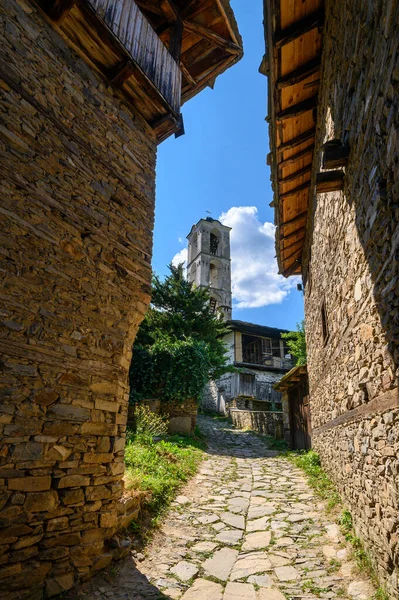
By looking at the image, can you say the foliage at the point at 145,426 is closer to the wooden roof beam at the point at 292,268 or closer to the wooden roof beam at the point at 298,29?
the wooden roof beam at the point at 292,268

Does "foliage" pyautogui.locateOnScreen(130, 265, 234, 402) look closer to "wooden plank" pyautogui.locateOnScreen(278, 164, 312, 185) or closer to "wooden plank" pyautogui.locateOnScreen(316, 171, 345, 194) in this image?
"wooden plank" pyautogui.locateOnScreen(278, 164, 312, 185)

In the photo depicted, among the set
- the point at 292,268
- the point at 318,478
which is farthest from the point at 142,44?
the point at 318,478

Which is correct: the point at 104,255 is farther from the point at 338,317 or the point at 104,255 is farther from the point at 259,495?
the point at 259,495

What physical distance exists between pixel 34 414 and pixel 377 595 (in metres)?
3.43

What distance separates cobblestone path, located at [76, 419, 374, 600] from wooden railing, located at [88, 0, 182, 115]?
6566mm

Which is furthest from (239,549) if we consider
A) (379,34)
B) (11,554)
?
(379,34)

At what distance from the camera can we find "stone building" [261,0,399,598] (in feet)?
8.61

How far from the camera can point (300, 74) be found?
17.0 ft

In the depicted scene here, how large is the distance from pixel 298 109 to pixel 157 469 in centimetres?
686

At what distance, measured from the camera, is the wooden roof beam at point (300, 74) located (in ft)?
16.9

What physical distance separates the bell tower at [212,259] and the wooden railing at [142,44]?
27.1 meters

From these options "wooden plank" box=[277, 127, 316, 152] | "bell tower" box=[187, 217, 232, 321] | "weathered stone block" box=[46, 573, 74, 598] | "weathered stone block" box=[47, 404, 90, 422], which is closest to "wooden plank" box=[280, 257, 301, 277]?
"wooden plank" box=[277, 127, 316, 152]

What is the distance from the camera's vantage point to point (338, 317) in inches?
189

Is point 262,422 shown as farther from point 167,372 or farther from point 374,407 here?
point 374,407
